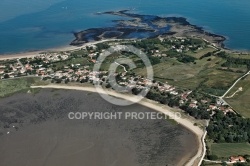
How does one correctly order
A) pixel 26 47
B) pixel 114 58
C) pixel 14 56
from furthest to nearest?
pixel 26 47 → pixel 14 56 → pixel 114 58

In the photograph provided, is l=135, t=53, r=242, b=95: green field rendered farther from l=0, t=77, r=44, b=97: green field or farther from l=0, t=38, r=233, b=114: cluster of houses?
l=0, t=77, r=44, b=97: green field

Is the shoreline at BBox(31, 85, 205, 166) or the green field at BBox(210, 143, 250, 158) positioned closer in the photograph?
the green field at BBox(210, 143, 250, 158)

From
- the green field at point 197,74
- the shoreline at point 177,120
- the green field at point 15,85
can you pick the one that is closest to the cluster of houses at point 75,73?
the green field at point 15,85

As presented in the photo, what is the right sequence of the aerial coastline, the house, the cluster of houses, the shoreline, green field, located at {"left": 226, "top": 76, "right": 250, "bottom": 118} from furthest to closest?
the aerial coastline < the cluster of houses < green field, located at {"left": 226, "top": 76, "right": 250, "bottom": 118} < the shoreline < the house

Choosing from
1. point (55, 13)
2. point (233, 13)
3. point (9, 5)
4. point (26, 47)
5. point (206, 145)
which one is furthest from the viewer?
point (9, 5)

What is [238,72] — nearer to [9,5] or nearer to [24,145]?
[24,145]

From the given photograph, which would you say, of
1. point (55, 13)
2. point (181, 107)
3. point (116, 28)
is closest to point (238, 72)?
point (181, 107)

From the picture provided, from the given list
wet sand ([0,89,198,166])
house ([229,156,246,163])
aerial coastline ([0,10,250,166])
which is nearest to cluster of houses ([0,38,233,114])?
aerial coastline ([0,10,250,166])

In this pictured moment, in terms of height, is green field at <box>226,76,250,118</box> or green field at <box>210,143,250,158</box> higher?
green field at <box>226,76,250,118</box>
